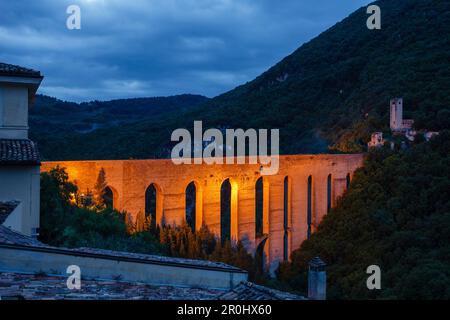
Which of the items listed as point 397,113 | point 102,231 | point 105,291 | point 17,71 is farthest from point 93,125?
point 105,291

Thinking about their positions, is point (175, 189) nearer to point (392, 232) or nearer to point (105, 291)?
point (392, 232)

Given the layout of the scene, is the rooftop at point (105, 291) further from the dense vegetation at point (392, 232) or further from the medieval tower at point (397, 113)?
the medieval tower at point (397, 113)

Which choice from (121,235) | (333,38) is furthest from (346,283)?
(333,38)

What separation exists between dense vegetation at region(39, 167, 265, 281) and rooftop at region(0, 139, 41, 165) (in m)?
2.19

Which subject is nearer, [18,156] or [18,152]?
[18,156]

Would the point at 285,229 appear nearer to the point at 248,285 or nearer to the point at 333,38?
the point at 248,285

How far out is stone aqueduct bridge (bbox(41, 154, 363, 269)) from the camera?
1797 centimetres

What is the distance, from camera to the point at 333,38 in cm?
5503

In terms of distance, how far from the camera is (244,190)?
2250 centimetres

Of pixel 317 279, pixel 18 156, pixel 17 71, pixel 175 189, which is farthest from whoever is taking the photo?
pixel 175 189

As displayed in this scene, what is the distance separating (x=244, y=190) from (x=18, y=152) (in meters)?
13.5

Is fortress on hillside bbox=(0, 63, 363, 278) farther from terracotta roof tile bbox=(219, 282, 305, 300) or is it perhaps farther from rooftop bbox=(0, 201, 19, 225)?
terracotta roof tile bbox=(219, 282, 305, 300)

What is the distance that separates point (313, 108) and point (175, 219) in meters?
28.0

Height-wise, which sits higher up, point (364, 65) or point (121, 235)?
point (364, 65)
